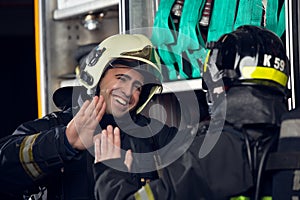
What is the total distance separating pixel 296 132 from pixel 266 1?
1.08 metres

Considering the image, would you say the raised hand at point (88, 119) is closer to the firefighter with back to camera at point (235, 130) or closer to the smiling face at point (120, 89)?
the smiling face at point (120, 89)

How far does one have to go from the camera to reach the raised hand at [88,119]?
3.03 metres

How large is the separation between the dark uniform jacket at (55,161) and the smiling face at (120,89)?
5 cm

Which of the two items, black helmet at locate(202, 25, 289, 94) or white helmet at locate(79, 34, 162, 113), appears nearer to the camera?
black helmet at locate(202, 25, 289, 94)

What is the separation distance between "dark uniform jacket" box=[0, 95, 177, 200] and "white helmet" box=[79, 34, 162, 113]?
0.43ft

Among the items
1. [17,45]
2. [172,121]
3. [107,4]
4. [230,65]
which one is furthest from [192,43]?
[17,45]

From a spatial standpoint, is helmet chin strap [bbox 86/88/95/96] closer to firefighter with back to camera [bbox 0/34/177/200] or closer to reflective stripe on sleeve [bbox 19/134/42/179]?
firefighter with back to camera [bbox 0/34/177/200]

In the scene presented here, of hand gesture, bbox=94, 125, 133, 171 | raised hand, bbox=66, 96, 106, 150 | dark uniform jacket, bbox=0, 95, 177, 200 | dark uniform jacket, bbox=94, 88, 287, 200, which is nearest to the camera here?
dark uniform jacket, bbox=94, 88, 287, 200

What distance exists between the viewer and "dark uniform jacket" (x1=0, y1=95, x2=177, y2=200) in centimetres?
320

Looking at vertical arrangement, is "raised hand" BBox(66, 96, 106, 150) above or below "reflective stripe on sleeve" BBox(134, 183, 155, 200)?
above

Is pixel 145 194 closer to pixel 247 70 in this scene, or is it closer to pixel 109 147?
pixel 109 147

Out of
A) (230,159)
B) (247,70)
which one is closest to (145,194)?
(230,159)

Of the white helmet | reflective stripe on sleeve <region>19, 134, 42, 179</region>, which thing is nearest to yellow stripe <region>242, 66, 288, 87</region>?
the white helmet

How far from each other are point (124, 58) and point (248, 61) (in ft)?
2.49
